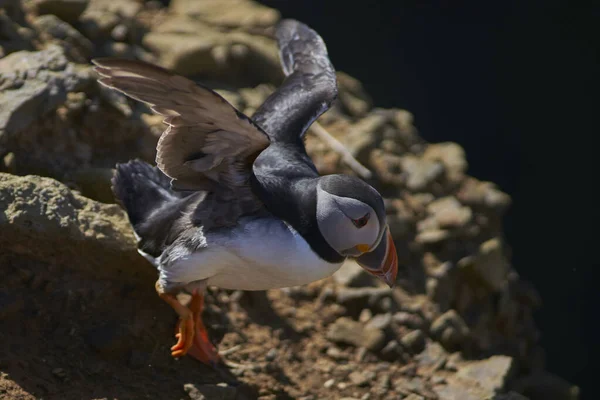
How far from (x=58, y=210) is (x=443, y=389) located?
2554 mm

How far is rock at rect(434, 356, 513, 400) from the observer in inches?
196

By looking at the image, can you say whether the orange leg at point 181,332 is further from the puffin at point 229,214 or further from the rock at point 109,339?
the rock at point 109,339

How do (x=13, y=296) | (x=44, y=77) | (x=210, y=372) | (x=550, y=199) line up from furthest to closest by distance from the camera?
1. (x=550, y=199)
2. (x=44, y=77)
3. (x=210, y=372)
4. (x=13, y=296)

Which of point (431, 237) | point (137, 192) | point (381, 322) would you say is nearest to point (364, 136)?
point (431, 237)

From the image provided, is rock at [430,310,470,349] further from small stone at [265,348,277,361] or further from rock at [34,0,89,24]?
rock at [34,0,89,24]

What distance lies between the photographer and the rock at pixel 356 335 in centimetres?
529

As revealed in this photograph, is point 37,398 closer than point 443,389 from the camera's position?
Yes

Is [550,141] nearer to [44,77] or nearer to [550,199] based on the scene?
[550,199]

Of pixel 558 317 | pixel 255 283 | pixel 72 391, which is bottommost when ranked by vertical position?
pixel 558 317

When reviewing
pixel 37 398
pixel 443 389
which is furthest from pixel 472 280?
pixel 37 398

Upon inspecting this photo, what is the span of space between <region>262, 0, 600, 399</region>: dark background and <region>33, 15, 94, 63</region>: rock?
3440mm

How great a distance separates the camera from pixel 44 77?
5.03m

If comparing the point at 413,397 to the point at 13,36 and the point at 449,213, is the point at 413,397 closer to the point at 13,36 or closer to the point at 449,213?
the point at 449,213

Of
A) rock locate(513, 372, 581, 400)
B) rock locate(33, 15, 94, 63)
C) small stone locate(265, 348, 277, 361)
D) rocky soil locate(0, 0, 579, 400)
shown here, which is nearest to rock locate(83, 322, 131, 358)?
rocky soil locate(0, 0, 579, 400)
